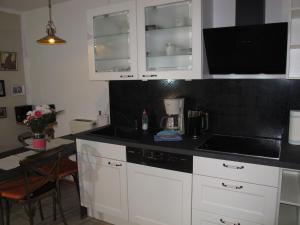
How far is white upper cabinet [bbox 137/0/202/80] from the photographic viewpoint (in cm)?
209

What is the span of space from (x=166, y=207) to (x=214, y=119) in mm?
894

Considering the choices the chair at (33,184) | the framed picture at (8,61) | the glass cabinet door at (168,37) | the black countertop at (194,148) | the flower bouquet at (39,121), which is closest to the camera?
the black countertop at (194,148)

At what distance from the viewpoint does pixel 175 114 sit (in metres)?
2.46

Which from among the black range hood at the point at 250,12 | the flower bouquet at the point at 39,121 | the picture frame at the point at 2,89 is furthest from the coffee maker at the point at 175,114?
the picture frame at the point at 2,89

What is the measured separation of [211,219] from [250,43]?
136 cm

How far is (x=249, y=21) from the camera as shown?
1938 mm

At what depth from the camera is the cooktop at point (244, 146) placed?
184 centimetres

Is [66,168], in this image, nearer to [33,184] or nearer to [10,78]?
[33,184]

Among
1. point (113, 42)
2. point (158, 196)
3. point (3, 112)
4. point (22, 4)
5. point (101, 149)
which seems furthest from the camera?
point (3, 112)

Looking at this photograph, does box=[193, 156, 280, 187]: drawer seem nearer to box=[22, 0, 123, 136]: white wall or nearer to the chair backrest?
the chair backrest

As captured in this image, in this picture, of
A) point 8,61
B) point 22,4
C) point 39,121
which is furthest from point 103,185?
point 22,4

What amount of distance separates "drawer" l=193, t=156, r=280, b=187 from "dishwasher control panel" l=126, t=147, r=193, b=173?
0.07 metres

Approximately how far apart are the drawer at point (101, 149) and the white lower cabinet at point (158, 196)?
14cm

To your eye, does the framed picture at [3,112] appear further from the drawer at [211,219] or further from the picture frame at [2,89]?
the drawer at [211,219]
